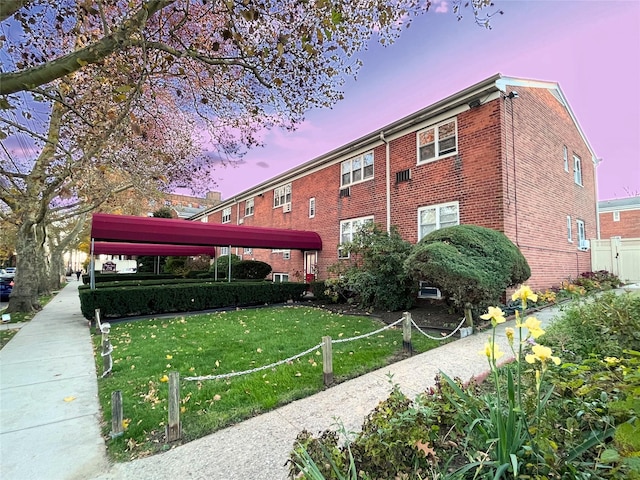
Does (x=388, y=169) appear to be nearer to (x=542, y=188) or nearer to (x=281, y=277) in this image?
(x=542, y=188)

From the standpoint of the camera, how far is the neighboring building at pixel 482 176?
405 inches

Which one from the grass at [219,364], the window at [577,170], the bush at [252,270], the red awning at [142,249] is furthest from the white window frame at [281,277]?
the window at [577,170]

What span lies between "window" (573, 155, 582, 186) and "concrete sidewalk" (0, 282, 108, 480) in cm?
1856

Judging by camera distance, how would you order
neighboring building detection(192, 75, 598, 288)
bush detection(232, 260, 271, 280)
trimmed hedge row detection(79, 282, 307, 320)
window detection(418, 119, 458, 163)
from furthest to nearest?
bush detection(232, 260, 271, 280) → window detection(418, 119, 458, 163) → trimmed hedge row detection(79, 282, 307, 320) → neighboring building detection(192, 75, 598, 288)

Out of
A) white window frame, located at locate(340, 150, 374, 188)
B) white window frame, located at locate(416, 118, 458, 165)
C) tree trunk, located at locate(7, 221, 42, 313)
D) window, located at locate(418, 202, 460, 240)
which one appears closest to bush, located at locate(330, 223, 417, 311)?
window, located at locate(418, 202, 460, 240)

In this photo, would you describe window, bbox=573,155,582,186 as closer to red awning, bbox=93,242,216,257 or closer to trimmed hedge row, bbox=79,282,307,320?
trimmed hedge row, bbox=79,282,307,320

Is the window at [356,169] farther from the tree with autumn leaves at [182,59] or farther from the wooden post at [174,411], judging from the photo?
the wooden post at [174,411]

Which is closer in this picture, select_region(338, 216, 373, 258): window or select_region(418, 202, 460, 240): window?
select_region(418, 202, 460, 240): window

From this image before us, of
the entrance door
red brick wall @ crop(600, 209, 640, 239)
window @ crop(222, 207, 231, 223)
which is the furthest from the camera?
window @ crop(222, 207, 231, 223)

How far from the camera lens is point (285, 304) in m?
14.8

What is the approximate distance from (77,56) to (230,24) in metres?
2.22

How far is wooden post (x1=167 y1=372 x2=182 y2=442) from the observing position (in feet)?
12.0

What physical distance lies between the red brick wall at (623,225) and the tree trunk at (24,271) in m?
42.3

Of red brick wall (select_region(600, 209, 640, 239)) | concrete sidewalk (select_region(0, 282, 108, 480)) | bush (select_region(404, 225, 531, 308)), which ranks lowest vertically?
concrete sidewalk (select_region(0, 282, 108, 480))
